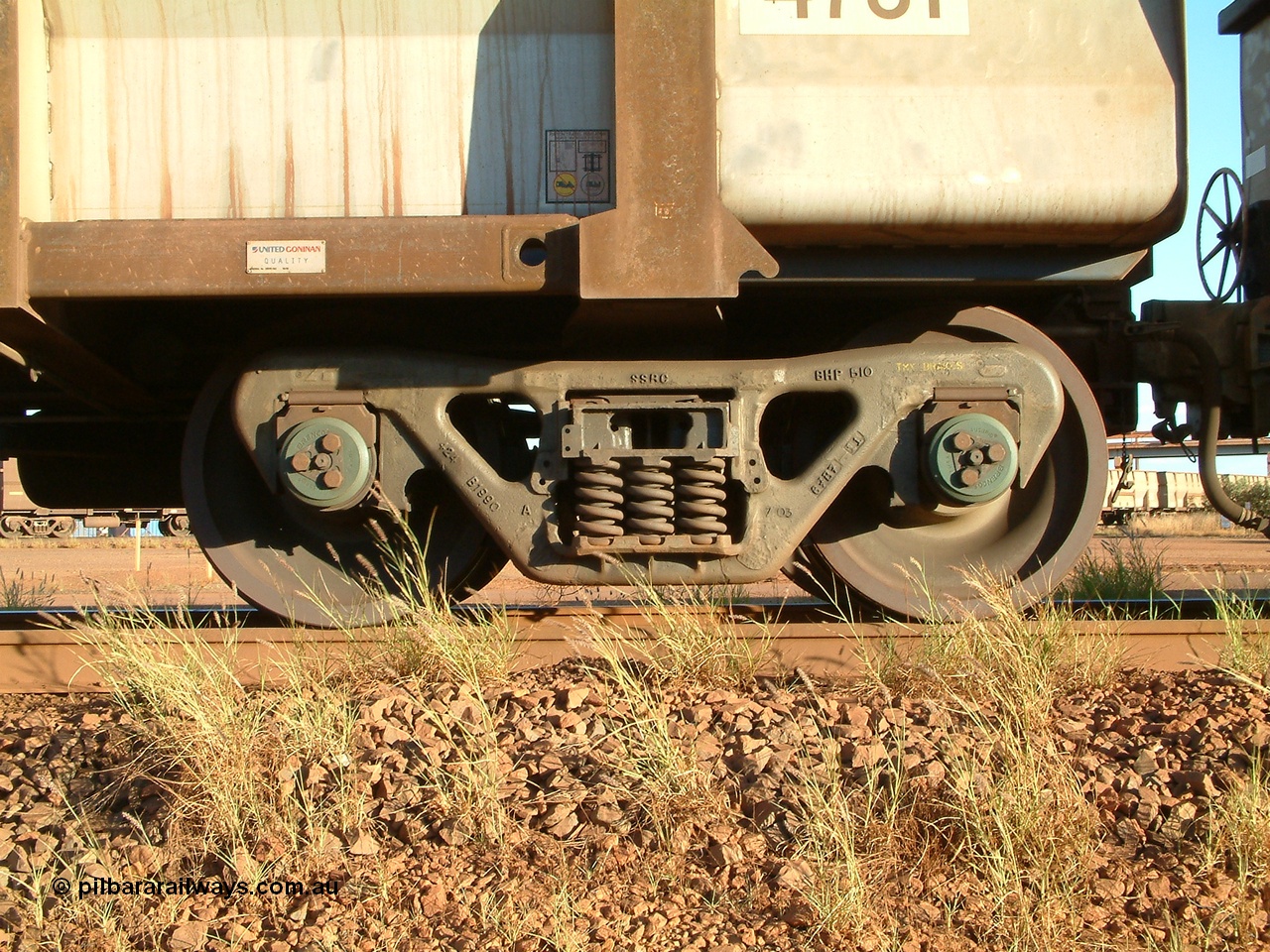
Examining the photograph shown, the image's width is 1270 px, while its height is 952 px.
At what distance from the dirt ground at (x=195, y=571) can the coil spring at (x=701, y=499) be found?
13.9 feet

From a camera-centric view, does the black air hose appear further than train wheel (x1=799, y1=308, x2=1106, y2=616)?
Yes

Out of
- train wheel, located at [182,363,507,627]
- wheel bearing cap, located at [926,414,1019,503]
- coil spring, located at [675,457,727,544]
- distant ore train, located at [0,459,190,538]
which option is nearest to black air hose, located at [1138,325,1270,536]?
wheel bearing cap, located at [926,414,1019,503]

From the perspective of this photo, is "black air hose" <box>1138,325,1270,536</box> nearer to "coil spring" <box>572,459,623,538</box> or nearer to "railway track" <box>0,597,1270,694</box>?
"railway track" <box>0,597,1270,694</box>

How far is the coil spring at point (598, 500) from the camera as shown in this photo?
13.0 ft

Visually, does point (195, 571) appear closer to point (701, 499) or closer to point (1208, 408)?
point (701, 499)

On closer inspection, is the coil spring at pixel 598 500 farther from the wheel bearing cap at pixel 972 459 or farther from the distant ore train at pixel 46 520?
the distant ore train at pixel 46 520

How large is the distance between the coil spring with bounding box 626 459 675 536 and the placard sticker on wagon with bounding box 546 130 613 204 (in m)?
1.03

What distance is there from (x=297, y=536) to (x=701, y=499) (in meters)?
1.89

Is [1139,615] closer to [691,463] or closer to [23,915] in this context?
[691,463]

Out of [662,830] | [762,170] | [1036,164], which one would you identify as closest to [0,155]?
[762,170]

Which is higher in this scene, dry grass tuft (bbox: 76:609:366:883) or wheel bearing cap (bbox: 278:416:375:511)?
wheel bearing cap (bbox: 278:416:375:511)

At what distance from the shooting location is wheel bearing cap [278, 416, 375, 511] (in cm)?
403

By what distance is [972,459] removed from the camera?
158 inches

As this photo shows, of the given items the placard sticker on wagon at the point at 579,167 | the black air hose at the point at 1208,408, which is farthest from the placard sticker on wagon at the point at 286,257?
the black air hose at the point at 1208,408
